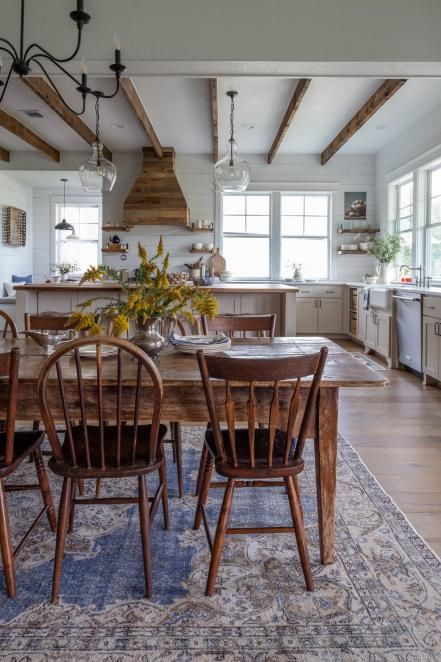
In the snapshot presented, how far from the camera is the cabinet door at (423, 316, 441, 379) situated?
451 cm

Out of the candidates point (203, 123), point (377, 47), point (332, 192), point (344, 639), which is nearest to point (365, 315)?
point (332, 192)

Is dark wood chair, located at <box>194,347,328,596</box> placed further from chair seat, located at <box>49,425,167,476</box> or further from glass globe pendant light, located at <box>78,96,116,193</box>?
glass globe pendant light, located at <box>78,96,116,193</box>

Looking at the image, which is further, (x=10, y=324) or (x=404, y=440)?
(x=404, y=440)

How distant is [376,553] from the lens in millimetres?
1920

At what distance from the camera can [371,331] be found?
20.9ft

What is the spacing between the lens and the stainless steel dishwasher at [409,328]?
4.92 m

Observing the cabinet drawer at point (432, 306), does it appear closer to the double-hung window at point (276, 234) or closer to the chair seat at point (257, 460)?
the chair seat at point (257, 460)

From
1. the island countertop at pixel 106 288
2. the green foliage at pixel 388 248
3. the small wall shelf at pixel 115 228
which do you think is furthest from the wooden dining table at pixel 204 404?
the small wall shelf at pixel 115 228

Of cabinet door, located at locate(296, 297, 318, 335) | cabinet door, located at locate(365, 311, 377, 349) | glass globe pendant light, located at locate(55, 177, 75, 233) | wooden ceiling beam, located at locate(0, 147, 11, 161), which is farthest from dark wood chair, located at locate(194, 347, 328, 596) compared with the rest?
glass globe pendant light, located at locate(55, 177, 75, 233)

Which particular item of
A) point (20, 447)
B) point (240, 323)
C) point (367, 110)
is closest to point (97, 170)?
A: point (240, 323)

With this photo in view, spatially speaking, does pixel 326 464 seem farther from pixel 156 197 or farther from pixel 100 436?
pixel 156 197

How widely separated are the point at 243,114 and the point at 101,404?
18.0ft

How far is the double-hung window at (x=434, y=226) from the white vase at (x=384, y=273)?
113 cm

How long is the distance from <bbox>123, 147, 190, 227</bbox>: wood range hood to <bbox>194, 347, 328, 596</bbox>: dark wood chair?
623 cm
